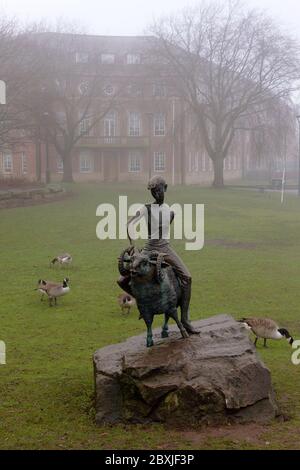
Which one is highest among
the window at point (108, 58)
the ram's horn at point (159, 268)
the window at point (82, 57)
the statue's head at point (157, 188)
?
the window at point (108, 58)

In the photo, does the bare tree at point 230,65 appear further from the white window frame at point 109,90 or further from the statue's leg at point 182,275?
the statue's leg at point 182,275

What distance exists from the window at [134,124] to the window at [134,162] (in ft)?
7.21

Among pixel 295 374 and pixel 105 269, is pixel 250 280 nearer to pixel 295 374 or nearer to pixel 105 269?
pixel 105 269

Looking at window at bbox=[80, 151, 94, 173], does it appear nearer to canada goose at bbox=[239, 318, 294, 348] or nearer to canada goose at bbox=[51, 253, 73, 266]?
canada goose at bbox=[51, 253, 73, 266]

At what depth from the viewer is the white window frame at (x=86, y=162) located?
66.8 meters

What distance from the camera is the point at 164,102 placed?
5278cm

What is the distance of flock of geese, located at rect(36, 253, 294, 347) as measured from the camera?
1030cm

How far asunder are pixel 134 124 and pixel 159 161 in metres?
4.70

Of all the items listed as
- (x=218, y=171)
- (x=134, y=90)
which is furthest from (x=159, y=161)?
(x=218, y=171)

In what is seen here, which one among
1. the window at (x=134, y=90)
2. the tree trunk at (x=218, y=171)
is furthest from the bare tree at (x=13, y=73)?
the tree trunk at (x=218, y=171)

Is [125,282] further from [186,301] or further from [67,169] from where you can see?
[67,169]

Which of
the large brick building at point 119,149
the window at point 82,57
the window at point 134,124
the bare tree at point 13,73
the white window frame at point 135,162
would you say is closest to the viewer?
the bare tree at point 13,73

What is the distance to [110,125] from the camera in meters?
66.8
